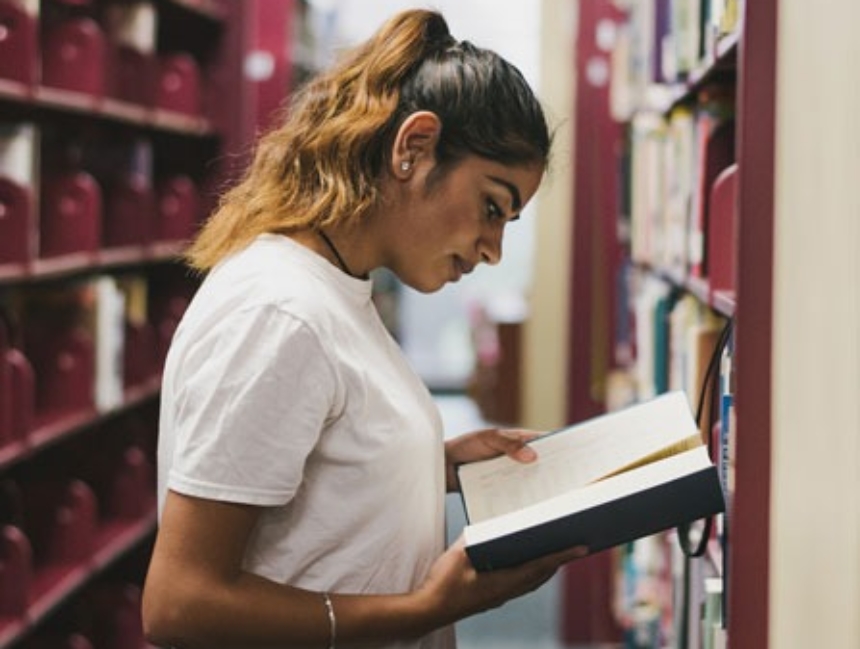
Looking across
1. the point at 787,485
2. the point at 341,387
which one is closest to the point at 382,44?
the point at 341,387

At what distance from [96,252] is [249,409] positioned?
2041 millimetres

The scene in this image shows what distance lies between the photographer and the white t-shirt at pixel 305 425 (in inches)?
54.7

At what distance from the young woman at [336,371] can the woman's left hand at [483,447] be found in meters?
0.17

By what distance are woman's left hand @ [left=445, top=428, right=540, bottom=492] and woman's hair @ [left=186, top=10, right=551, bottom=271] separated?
38cm

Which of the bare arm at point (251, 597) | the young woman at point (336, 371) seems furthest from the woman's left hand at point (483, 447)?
the bare arm at point (251, 597)

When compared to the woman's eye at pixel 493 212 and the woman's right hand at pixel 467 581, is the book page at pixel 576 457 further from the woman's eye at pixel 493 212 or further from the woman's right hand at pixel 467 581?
the woman's eye at pixel 493 212

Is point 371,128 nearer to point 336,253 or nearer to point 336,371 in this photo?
point 336,253

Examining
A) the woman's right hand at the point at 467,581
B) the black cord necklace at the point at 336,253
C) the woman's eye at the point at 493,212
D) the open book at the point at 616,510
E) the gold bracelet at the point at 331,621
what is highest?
the woman's eye at the point at 493,212

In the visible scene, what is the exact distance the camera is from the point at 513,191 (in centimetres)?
158

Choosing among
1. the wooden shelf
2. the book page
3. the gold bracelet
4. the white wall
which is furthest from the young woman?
the wooden shelf

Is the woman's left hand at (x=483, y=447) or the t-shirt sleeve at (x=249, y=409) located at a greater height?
the t-shirt sleeve at (x=249, y=409)

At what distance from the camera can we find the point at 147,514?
3.71 metres

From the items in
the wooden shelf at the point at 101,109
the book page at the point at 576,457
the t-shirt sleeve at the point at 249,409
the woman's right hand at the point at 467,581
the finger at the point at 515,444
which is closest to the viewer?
the t-shirt sleeve at the point at 249,409

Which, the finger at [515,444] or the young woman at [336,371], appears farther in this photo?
the finger at [515,444]
